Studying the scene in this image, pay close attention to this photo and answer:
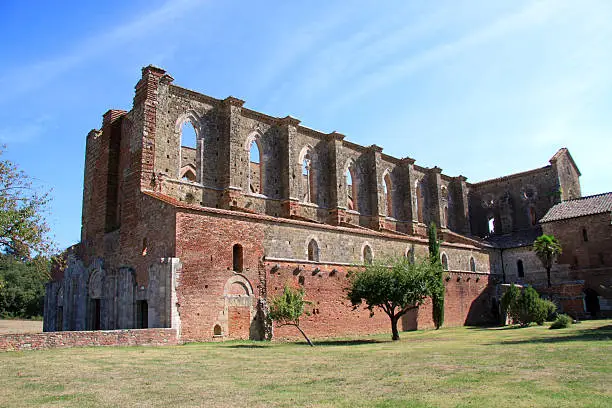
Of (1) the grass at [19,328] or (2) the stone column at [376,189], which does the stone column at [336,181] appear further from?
(1) the grass at [19,328]

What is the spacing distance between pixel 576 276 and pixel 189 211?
1109 inches

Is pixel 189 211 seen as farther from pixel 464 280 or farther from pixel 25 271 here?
pixel 25 271

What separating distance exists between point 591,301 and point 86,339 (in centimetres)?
3158

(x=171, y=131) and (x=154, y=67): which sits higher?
(x=154, y=67)

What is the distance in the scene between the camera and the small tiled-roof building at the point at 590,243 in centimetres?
3347

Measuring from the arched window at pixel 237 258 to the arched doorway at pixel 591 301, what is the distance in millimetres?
24179

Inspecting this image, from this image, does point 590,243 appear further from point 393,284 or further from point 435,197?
point 393,284

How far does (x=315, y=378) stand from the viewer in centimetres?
1032

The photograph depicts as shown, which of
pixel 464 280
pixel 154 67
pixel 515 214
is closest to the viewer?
pixel 154 67

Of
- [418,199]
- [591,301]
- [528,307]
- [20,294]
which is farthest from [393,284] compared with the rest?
[20,294]

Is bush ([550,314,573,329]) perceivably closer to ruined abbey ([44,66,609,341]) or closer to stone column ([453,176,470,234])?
ruined abbey ([44,66,609,341])

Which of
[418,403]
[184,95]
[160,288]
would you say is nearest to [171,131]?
[184,95]

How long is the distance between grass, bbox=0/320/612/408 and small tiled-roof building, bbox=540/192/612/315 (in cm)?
2051

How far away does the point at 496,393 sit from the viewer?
8.13 m
